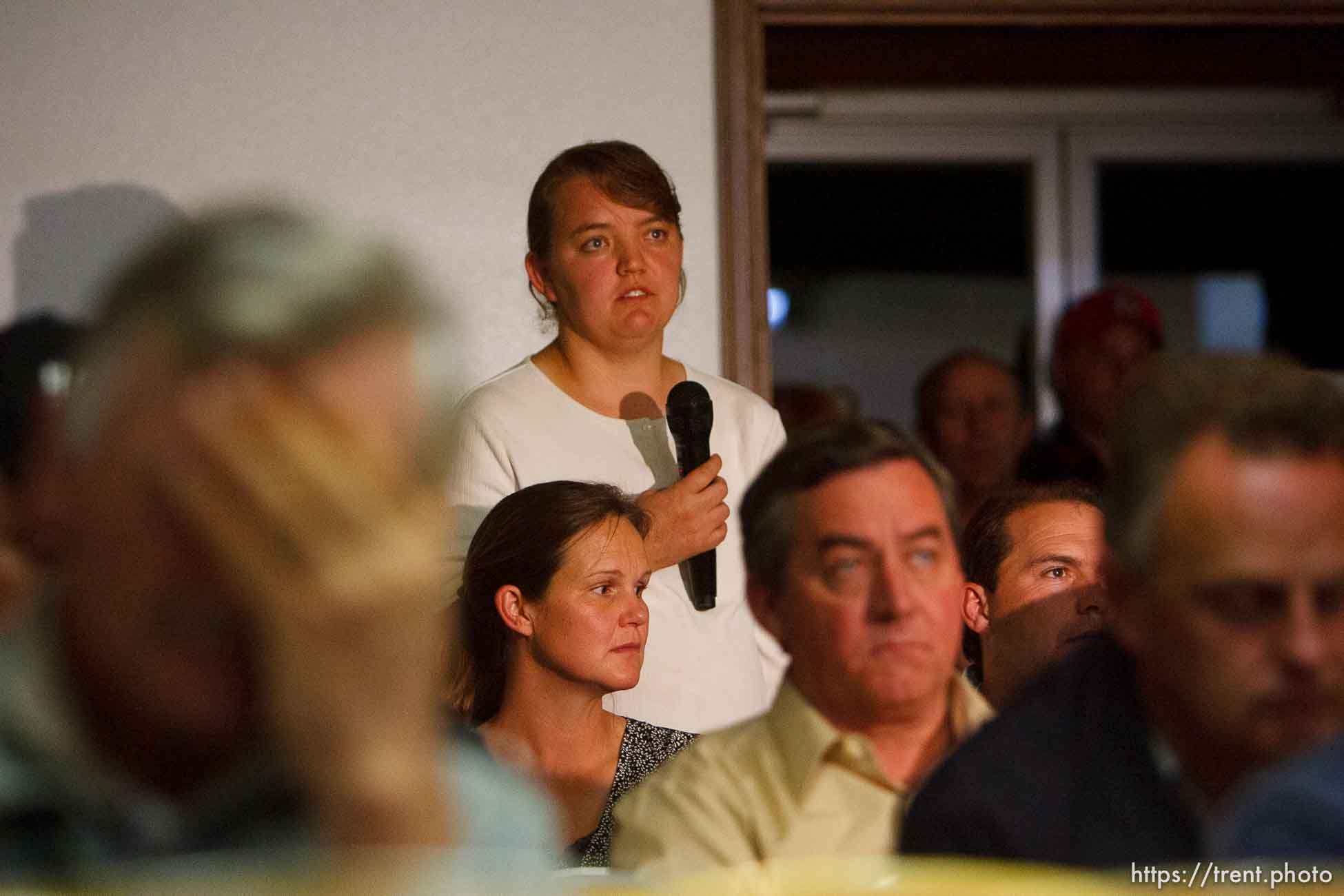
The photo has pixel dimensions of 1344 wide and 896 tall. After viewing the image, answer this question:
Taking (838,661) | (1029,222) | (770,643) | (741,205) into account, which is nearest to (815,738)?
(838,661)

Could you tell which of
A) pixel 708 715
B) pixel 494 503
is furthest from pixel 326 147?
pixel 708 715

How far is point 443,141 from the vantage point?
321 cm

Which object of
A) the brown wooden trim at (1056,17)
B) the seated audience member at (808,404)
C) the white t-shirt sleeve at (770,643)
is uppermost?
the brown wooden trim at (1056,17)

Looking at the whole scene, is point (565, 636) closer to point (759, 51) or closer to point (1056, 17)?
point (759, 51)

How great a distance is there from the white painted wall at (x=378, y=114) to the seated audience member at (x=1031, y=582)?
44.6 inches

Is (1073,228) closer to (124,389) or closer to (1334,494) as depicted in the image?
(1334,494)

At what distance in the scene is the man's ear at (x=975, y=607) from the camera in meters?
2.15

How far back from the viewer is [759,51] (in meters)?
3.28

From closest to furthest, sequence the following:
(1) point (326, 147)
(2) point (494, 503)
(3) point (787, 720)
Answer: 1. (3) point (787, 720)
2. (2) point (494, 503)
3. (1) point (326, 147)

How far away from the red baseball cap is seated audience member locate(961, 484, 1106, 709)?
1.22 metres

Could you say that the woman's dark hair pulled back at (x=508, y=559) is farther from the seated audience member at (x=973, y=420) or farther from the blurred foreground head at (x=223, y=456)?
the seated audience member at (x=973, y=420)

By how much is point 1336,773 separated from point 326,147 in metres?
2.56

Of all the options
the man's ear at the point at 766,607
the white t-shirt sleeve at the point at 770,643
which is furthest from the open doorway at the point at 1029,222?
the man's ear at the point at 766,607

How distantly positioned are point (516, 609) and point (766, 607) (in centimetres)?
92
